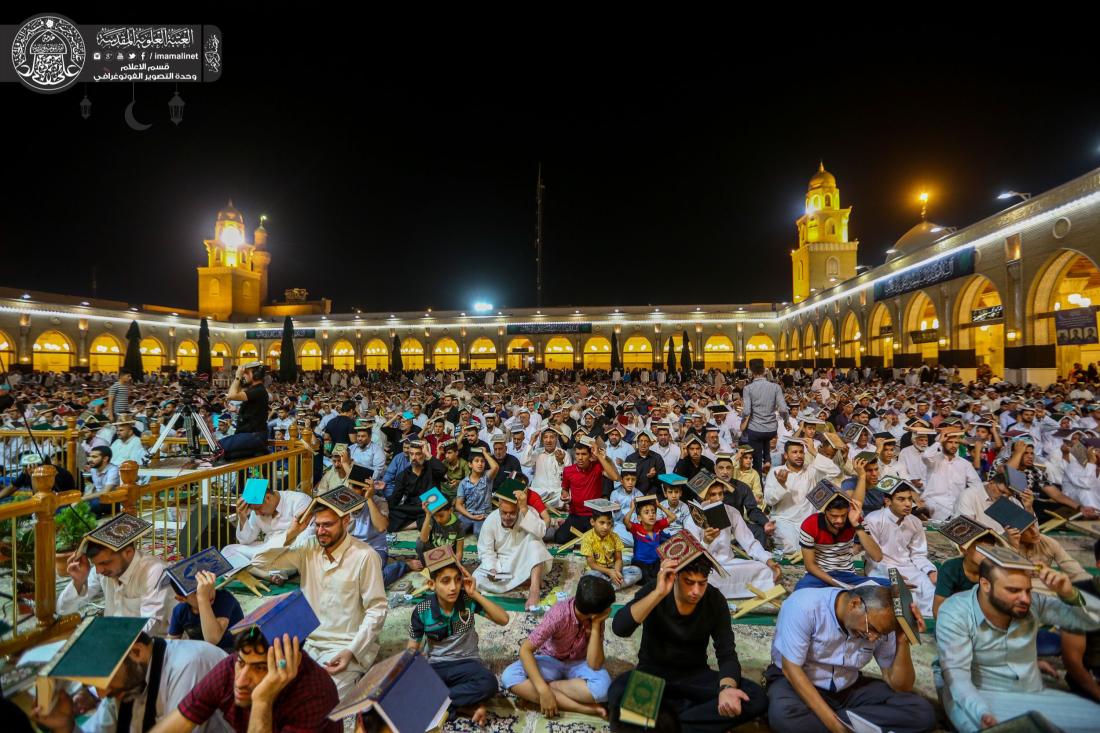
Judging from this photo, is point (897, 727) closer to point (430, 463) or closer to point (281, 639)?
point (281, 639)

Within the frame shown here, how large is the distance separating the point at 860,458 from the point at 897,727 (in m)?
3.36

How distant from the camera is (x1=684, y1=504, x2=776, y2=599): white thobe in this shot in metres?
4.52

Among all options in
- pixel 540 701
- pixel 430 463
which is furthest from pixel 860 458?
pixel 430 463

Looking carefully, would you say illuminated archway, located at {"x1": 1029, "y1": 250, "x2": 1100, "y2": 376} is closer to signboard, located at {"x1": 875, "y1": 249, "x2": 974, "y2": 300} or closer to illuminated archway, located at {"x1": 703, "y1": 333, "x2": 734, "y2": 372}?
signboard, located at {"x1": 875, "y1": 249, "x2": 974, "y2": 300}

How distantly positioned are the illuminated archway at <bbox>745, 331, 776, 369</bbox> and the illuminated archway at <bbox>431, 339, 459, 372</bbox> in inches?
956

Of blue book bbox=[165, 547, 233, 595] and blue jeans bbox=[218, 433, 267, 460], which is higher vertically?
blue jeans bbox=[218, 433, 267, 460]

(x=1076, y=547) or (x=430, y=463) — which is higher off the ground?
(x=430, y=463)

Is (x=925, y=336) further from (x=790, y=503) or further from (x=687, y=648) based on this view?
(x=687, y=648)

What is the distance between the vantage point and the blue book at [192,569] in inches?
111

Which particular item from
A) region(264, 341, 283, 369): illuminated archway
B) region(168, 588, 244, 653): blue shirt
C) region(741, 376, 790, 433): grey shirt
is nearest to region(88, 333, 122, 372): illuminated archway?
region(264, 341, 283, 369): illuminated archway

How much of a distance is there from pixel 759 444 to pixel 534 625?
4.91 m

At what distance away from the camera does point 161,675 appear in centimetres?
221

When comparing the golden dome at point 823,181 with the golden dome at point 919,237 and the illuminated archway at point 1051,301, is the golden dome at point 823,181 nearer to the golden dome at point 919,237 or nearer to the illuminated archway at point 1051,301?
the golden dome at point 919,237

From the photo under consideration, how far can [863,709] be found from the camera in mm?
2646
